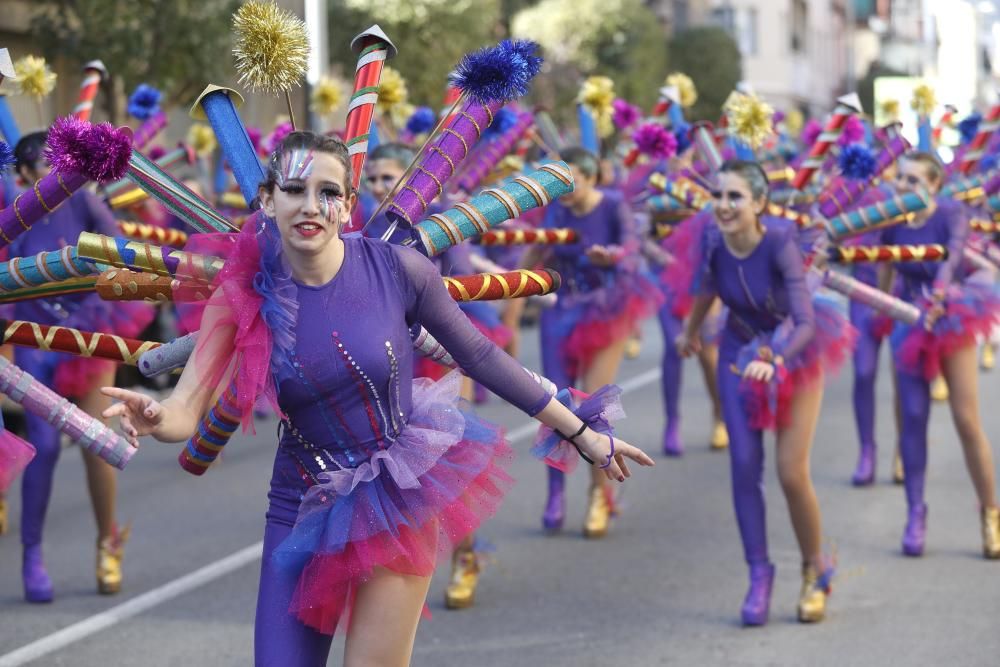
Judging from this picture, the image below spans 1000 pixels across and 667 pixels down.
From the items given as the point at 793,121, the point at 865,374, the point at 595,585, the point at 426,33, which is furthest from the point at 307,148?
the point at 426,33

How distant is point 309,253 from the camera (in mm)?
4113

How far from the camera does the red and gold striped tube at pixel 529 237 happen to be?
8000 millimetres

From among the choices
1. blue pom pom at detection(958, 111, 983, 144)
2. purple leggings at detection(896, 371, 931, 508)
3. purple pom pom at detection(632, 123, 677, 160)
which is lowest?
purple leggings at detection(896, 371, 931, 508)

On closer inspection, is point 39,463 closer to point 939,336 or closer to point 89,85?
point 89,85

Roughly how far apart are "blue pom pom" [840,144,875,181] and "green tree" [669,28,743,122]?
3943cm

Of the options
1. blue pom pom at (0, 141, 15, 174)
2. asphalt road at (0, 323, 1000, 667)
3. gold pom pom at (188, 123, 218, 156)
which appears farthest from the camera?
gold pom pom at (188, 123, 218, 156)

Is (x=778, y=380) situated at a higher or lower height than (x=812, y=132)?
lower

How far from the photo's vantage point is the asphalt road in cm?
652

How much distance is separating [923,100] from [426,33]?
535 inches

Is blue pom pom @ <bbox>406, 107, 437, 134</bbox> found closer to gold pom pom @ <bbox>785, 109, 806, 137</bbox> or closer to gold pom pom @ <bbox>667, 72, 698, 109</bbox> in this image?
gold pom pom @ <bbox>667, 72, 698, 109</bbox>

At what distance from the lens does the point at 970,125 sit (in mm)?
10852

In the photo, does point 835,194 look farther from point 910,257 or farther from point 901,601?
point 901,601

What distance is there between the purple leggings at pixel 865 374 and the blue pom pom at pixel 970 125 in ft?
5.07

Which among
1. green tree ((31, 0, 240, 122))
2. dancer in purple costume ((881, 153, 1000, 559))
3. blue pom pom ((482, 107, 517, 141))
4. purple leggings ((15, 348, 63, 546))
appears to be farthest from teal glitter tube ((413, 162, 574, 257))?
green tree ((31, 0, 240, 122))
